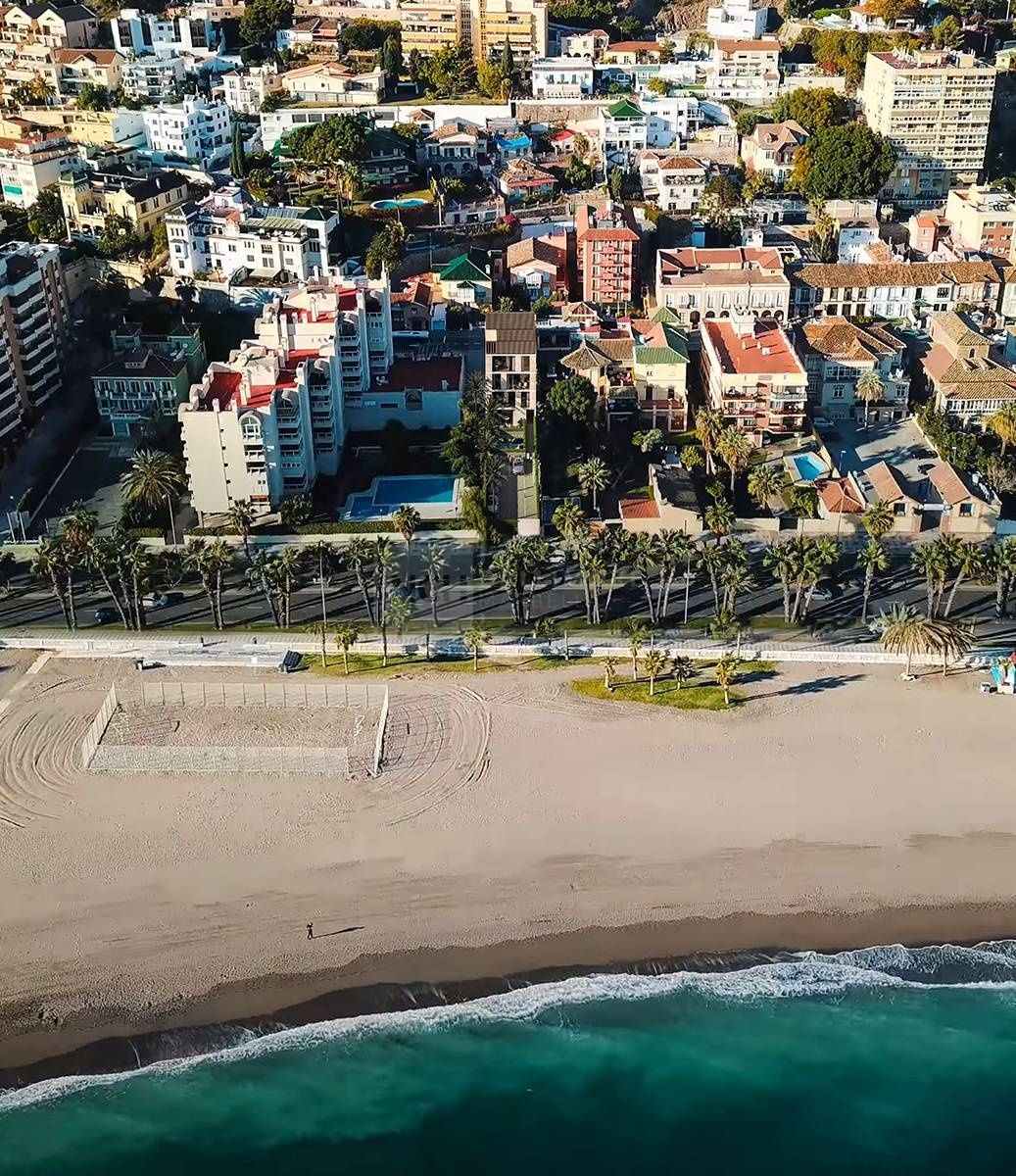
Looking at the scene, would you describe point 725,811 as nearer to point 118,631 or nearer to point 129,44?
point 118,631

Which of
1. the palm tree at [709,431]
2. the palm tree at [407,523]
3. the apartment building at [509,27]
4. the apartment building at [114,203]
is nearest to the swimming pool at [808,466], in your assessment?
the palm tree at [709,431]

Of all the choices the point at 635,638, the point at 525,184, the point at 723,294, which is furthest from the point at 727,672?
the point at 525,184

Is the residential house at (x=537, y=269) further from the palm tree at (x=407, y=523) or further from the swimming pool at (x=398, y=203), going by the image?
the palm tree at (x=407, y=523)

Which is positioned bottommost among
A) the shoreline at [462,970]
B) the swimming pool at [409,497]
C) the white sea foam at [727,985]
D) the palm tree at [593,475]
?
the white sea foam at [727,985]

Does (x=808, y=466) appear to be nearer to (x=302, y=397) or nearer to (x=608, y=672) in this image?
(x=608, y=672)

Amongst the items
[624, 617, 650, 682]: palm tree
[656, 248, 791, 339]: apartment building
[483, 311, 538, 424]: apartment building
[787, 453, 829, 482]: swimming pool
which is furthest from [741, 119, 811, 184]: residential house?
[624, 617, 650, 682]: palm tree

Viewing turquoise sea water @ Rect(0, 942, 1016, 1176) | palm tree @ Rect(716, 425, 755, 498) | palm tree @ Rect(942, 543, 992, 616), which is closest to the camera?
turquoise sea water @ Rect(0, 942, 1016, 1176)

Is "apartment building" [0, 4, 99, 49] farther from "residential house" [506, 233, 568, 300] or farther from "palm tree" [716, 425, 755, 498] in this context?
"palm tree" [716, 425, 755, 498]
